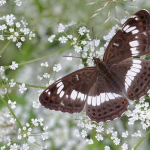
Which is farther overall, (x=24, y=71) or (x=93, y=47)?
(x=24, y=71)

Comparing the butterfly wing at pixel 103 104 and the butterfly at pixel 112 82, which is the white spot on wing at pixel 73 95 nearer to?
the butterfly at pixel 112 82

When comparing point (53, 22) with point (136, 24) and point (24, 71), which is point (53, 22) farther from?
point (136, 24)

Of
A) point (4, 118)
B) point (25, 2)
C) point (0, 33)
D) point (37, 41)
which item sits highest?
point (25, 2)

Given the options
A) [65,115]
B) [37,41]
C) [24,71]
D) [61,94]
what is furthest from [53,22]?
[61,94]

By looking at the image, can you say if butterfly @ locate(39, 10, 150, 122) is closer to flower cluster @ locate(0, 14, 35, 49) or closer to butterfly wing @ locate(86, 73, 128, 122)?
butterfly wing @ locate(86, 73, 128, 122)

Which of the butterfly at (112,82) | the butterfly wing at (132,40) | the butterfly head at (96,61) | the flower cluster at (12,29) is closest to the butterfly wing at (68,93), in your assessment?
the butterfly at (112,82)

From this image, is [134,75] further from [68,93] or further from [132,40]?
[68,93]

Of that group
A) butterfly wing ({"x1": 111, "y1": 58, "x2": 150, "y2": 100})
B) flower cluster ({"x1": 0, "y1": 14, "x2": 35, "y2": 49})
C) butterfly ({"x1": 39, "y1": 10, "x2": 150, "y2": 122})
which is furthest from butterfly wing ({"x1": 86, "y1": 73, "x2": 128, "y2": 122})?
flower cluster ({"x1": 0, "y1": 14, "x2": 35, "y2": 49})
